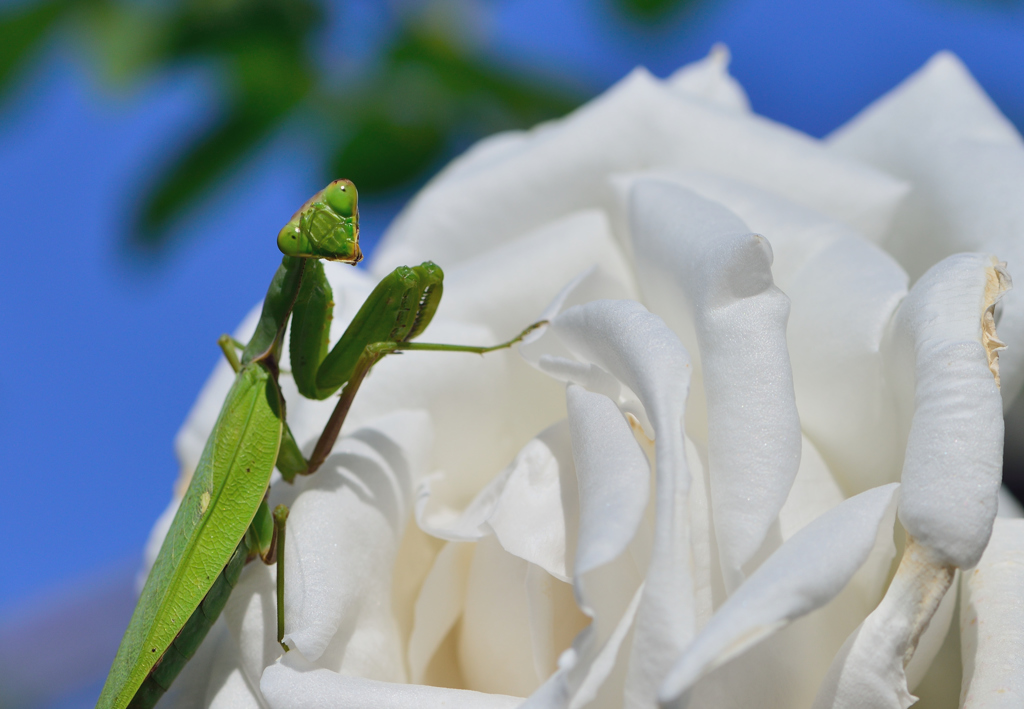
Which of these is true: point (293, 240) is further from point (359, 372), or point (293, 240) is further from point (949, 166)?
point (949, 166)

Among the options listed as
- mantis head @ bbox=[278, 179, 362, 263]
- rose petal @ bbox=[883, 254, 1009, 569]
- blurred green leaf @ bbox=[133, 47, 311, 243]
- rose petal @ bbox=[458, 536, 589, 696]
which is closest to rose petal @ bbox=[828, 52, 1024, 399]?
rose petal @ bbox=[883, 254, 1009, 569]

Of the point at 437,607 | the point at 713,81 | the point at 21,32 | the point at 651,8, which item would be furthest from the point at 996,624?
the point at 21,32

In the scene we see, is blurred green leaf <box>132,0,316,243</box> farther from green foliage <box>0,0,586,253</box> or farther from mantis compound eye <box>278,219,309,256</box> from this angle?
mantis compound eye <box>278,219,309,256</box>

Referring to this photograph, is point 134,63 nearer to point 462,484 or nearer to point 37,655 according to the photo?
point 462,484

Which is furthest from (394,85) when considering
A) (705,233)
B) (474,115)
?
(705,233)

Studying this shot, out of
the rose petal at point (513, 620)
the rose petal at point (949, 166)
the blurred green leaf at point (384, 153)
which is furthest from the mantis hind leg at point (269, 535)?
the blurred green leaf at point (384, 153)

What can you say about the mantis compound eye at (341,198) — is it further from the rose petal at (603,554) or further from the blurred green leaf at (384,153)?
the blurred green leaf at (384,153)
